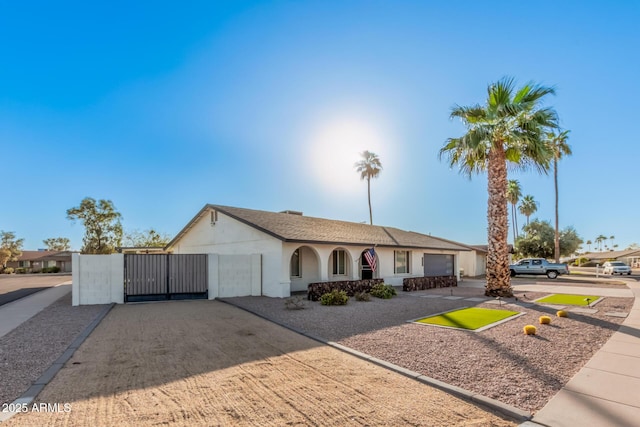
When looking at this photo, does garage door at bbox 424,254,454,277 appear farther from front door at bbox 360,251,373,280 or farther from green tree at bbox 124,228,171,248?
green tree at bbox 124,228,171,248

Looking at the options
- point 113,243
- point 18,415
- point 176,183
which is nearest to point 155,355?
point 18,415

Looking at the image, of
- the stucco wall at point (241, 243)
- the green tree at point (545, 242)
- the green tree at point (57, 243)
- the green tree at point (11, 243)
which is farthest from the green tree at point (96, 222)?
the green tree at point (545, 242)

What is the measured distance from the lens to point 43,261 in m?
56.9

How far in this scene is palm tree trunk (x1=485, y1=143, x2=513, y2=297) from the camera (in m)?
15.8

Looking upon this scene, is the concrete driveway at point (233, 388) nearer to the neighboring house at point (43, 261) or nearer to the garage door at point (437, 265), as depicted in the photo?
the garage door at point (437, 265)

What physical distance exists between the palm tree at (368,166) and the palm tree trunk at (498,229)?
95.4 feet

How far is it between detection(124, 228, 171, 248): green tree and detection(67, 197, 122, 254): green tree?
4.08 metres

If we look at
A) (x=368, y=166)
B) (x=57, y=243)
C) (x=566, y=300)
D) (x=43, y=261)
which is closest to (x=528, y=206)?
(x=368, y=166)

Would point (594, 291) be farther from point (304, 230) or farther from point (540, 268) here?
point (304, 230)

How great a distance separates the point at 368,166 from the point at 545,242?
23.9 meters

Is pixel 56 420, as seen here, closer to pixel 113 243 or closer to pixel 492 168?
pixel 492 168

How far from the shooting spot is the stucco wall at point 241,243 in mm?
15641

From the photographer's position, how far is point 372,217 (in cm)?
4603

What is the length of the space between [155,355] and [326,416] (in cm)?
425
